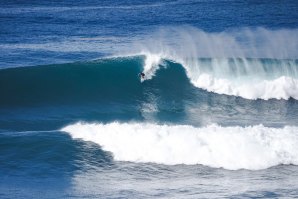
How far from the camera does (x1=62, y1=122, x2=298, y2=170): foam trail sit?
16.2 m

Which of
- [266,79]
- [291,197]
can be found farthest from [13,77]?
[291,197]

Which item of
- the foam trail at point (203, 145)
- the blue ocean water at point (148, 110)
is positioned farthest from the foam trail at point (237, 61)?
the foam trail at point (203, 145)

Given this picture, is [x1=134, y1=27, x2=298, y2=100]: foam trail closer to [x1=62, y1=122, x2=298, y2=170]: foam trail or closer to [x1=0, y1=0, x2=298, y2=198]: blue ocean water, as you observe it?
[x1=0, y1=0, x2=298, y2=198]: blue ocean water

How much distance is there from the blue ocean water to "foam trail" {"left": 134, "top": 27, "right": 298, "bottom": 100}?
0.21 feet

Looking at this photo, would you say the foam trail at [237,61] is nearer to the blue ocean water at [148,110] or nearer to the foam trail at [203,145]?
the blue ocean water at [148,110]

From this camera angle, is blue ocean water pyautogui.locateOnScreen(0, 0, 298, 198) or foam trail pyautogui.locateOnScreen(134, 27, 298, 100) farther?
foam trail pyautogui.locateOnScreen(134, 27, 298, 100)

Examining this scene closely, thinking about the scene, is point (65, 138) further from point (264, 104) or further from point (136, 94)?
point (264, 104)

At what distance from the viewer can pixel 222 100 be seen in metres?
23.2

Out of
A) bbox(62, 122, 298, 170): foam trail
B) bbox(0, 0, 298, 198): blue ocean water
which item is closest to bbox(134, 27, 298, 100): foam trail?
Answer: bbox(0, 0, 298, 198): blue ocean water

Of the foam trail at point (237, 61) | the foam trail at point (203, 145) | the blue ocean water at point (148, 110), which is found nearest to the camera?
the blue ocean water at point (148, 110)

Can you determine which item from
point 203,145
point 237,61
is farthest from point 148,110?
point 237,61

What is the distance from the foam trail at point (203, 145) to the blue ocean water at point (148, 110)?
32 millimetres

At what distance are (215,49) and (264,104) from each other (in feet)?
26.0

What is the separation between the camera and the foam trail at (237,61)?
24.0 meters
